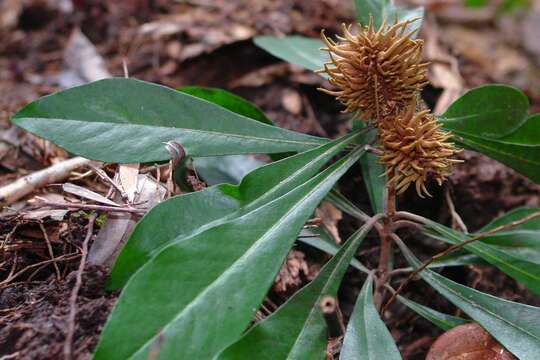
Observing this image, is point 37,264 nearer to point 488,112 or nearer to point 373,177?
point 373,177

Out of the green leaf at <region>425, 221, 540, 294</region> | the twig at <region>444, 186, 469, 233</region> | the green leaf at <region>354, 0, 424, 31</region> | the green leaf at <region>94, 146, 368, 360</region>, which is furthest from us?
the twig at <region>444, 186, 469, 233</region>

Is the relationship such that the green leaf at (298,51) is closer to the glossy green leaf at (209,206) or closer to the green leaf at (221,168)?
the green leaf at (221,168)

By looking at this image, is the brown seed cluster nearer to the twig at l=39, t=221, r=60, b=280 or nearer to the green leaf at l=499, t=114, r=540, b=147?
the green leaf at l=499, t=114, r=540, b=147

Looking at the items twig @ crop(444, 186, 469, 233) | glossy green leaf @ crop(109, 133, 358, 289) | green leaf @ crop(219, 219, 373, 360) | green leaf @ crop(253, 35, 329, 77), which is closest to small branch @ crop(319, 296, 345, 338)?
green leaf @ crop(219, 219, 373, 360)

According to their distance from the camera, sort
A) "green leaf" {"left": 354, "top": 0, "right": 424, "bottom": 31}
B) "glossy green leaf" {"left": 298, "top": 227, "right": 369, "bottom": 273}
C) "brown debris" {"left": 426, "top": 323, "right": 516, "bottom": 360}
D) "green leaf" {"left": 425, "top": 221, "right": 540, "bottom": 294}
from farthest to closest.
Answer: "green leaf" {"left": 354, "top": 0, "right": 424, "bottom": 31}
"glossy green leaf" {"left": 298, "top": 227, "right": 369, "bottom": 273}
"green leaf" {"left": 425, "top": 221, "right": 540, "bottom": 294}
"brown debris" {"left": 426, "top": 323, "right": 516, "bottom": 360}

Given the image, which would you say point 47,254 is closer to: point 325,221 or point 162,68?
point 325,221

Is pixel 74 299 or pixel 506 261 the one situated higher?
pixel 506 261

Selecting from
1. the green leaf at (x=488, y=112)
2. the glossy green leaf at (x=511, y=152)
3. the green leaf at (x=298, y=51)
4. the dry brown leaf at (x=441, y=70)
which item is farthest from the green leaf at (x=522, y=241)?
the green leaf at (x=298, y=51)

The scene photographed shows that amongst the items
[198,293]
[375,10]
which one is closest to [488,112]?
[375,10]
